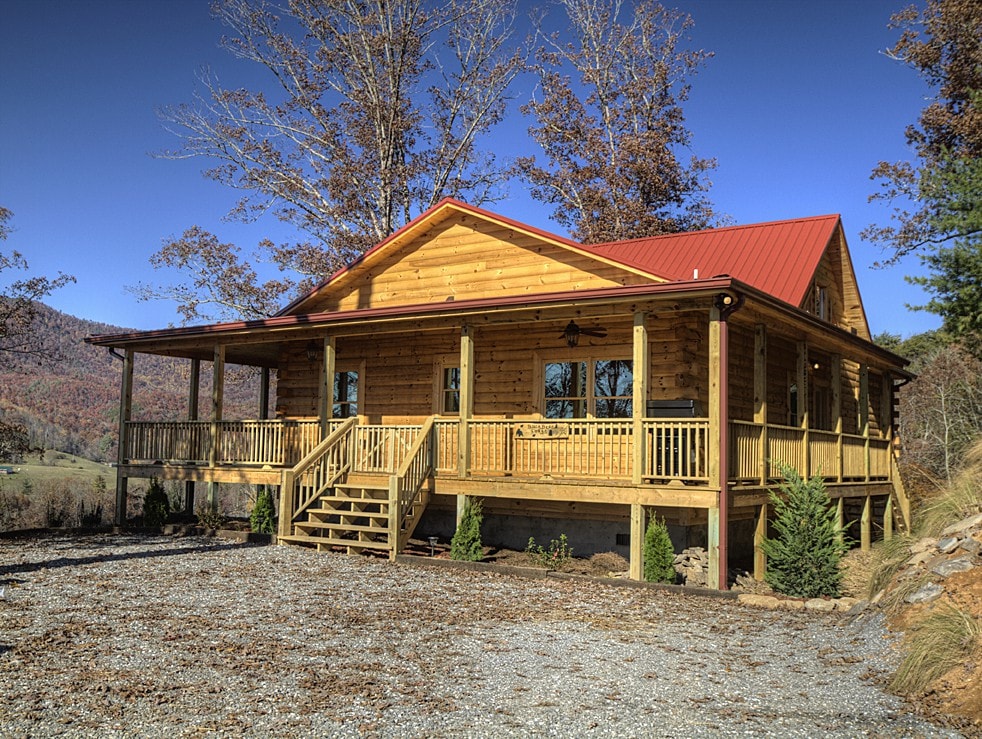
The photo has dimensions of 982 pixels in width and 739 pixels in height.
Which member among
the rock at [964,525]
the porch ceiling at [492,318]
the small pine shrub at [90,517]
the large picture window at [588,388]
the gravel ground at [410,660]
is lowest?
the gravel ground at [410,660]

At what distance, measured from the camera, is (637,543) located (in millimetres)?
12961

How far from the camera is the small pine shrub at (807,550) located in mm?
12023

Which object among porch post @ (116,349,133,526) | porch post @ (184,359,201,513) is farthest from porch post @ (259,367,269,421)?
→ porch post @ (116,349,133,526)

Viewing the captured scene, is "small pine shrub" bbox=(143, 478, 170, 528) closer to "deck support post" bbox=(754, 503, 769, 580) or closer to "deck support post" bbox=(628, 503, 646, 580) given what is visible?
"deck support post" bbox=(628, 503, 646, 580)

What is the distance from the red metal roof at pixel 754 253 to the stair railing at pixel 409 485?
5.82 m

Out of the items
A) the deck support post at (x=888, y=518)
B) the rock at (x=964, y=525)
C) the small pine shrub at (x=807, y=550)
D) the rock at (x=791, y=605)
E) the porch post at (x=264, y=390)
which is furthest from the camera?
the porch post at (x=264, y=390)

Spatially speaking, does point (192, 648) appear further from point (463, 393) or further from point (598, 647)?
point (463, 393)

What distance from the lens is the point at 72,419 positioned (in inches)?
2322

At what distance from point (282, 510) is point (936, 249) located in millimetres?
15889

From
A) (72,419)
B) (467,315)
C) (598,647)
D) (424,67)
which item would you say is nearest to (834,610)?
(598,647)

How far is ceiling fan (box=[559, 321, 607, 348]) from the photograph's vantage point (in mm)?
15953

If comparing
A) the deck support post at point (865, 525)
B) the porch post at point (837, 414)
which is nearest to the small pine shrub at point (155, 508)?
the porch post at point (837, 414)

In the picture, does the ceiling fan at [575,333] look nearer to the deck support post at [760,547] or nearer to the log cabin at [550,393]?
the log cabin at [550,393]

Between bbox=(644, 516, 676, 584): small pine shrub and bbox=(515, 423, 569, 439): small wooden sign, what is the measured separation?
2.30 metres
